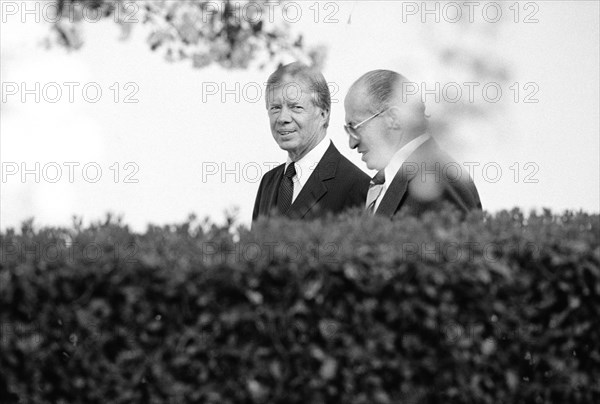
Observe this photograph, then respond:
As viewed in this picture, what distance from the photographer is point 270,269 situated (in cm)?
365

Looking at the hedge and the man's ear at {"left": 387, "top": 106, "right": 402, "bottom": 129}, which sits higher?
the man's ear at {"left": 387, "top": 106, "right": 402, "bottom": 129}

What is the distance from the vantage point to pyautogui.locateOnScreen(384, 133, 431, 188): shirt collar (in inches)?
205

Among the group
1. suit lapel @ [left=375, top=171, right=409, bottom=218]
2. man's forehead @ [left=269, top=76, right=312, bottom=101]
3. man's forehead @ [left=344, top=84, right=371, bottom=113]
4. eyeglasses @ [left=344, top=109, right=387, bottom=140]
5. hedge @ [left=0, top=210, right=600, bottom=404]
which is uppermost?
man's forehead @ [left=269, top=76, right=312, bottom=101]

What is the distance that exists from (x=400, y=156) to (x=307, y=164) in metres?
1.36

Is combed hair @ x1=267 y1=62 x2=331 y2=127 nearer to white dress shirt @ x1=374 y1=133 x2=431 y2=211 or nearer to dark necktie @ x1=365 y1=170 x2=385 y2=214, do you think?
dark necktie @ x1=365 y1=170 x2=385 y2=214

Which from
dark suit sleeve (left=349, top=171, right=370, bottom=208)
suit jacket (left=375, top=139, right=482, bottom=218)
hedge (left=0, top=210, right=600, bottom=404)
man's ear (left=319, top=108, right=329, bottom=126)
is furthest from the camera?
man's ear (left=319, top=108, right=329, bottom=126)

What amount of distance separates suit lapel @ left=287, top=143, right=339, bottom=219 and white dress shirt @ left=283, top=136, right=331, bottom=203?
8cm

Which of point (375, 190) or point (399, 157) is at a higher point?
point (399, 157)

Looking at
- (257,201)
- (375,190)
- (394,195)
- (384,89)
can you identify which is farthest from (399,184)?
(257,201)

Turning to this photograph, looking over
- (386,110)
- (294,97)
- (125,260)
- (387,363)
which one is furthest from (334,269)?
(294,97)

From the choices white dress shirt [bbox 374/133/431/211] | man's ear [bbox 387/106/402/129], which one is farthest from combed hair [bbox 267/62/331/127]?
white dress shirt [bbox 374/133/431/211]

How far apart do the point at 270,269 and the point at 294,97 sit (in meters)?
3.02

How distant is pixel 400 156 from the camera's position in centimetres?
524

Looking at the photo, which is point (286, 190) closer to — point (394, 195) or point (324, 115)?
point (324, 115)
